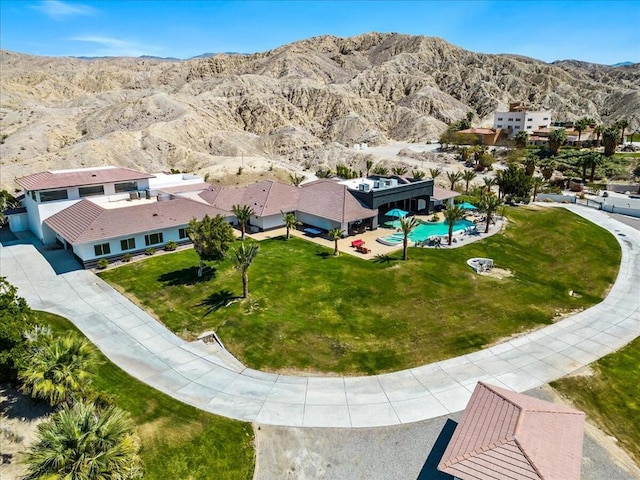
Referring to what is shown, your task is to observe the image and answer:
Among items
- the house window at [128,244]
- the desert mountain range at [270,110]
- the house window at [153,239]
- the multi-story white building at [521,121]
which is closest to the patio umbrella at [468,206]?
the house window at [153,239]

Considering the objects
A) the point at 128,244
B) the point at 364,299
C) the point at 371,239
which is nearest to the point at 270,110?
the point at 371,239

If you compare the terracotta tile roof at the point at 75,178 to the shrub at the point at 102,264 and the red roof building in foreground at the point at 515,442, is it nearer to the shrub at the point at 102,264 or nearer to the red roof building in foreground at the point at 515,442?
the shrub at the point at 102,264

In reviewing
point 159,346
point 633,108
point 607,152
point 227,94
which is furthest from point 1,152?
point 633,108

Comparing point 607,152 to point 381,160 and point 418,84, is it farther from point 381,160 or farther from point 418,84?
point 418,84

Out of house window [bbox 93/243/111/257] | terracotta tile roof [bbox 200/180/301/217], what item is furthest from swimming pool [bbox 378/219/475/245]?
house window [bbox 93/243/111/257]

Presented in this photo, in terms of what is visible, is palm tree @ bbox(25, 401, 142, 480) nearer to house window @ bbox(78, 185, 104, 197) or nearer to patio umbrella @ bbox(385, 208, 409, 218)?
house window @ bbox(78, 185, 104, 197)

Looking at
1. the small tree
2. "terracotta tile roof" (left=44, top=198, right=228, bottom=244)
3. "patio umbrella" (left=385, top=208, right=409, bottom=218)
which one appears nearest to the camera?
the small tree

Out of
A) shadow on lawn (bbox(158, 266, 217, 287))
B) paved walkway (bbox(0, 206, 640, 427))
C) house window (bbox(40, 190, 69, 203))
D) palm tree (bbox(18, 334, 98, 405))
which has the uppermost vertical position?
house window (bbox(40, 190, 69, 203))
